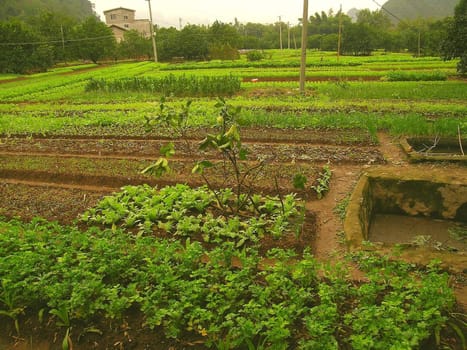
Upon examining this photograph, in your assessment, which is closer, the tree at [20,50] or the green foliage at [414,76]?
the green foliage at [414,76]

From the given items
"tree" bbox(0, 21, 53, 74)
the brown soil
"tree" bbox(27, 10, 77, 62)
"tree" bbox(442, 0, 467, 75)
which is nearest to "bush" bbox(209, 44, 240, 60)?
"tree" bbox(27, 10, 77, 62)

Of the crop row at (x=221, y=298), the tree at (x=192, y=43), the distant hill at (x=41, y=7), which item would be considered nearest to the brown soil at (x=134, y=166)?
the crop row at (x=221, y=298)

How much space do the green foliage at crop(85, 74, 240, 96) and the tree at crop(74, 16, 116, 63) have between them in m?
27.2

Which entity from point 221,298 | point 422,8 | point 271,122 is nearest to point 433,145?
point 271,122

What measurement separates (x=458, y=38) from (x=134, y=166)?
16.4 metres

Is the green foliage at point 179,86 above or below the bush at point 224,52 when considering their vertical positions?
below

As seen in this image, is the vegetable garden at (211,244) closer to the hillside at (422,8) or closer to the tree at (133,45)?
the tree at (133,45)

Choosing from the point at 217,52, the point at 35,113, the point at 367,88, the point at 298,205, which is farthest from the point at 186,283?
the point at 217,52

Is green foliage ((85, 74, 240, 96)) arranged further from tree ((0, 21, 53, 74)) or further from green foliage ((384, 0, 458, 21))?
green foliage ((384, 0, 458, 21))

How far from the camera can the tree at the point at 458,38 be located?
16703 mm

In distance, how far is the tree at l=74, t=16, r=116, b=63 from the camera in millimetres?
45812

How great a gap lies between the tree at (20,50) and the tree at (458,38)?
35510 millimetres

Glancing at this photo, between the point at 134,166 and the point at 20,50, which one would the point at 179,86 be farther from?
the point at 20,50

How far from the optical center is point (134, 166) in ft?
26.6
